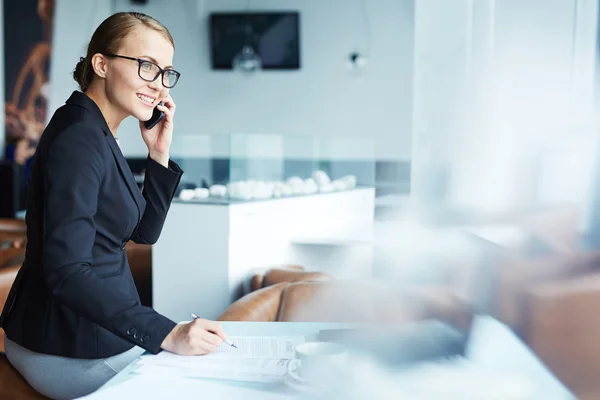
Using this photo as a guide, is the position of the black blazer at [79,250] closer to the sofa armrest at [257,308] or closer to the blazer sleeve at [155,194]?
the blazer sleeve at [155,194]

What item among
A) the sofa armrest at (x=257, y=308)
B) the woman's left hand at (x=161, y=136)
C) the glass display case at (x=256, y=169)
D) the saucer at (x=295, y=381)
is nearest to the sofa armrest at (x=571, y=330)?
the saucer at (x=295, y=381)

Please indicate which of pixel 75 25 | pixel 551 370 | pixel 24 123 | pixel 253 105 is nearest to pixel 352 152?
pixel 253 105

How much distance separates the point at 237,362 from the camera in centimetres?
100

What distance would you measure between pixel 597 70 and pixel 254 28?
6783 millimetres

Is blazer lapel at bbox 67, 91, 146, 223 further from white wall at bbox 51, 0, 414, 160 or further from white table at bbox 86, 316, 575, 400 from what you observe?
white wall at bbox 51, 0, 414, 160

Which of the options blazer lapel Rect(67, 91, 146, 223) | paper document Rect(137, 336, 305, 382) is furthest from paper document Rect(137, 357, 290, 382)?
blazer lapel Rect(67, 91, 146, 223)

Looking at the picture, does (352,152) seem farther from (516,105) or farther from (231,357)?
(516,105)

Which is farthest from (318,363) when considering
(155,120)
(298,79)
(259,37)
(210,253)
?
(259,37)

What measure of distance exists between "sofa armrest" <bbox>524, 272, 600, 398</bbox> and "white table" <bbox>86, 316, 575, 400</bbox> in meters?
0.02

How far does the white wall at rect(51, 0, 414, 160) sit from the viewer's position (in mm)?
6547

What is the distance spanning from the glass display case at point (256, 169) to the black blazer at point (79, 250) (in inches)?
78.5

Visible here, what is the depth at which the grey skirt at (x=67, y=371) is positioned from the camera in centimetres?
117

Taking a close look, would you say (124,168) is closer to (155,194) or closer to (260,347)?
(155,194)

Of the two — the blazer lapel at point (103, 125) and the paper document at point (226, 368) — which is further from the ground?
the blazer lapel at point (103, 125)
